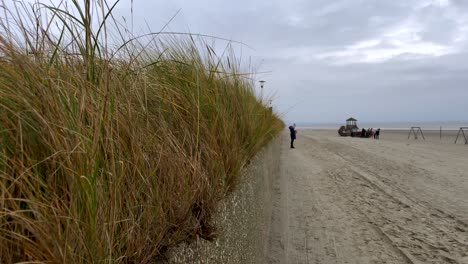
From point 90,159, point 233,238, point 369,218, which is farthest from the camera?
point 369,218

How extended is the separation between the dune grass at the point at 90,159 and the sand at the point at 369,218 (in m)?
2.47

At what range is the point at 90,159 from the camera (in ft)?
3.23

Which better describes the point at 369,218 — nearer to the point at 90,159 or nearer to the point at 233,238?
the point at 233,238

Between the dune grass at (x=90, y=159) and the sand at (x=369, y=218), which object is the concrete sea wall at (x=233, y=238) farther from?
the sand at (x=369, y=218)

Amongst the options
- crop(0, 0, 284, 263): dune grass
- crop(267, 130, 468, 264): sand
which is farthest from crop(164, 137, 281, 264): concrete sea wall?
crop(267, 130, 468, 264): sand

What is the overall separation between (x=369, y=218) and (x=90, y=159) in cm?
485

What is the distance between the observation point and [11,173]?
88 cm

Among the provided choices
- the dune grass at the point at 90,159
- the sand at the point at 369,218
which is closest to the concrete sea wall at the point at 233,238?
the dune grass at the point at 90,159

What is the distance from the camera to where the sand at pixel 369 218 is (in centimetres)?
368

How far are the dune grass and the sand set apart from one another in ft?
8.09

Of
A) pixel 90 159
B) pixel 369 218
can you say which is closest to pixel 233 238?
pixel 90 159

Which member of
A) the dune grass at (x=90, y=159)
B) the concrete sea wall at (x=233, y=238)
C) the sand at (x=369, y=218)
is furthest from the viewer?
the sand at (x=369, y=218)

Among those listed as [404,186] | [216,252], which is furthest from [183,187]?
[404,186]

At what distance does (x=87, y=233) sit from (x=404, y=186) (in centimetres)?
778
